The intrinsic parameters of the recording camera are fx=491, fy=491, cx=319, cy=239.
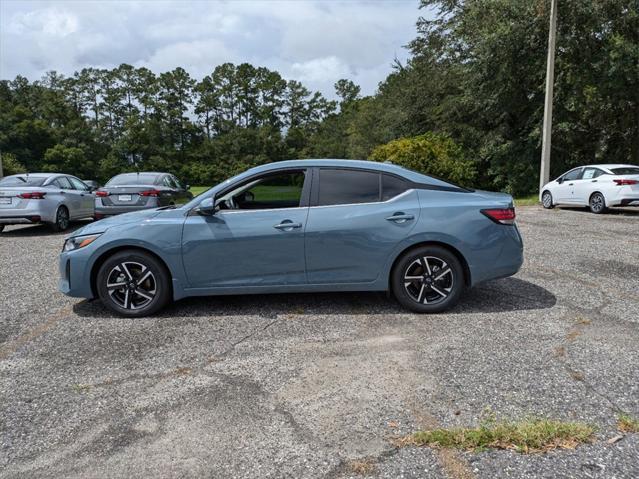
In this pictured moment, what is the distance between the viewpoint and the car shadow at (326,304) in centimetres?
506

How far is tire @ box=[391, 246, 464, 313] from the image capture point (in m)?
4.90

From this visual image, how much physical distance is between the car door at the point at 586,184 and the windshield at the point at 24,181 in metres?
14.6

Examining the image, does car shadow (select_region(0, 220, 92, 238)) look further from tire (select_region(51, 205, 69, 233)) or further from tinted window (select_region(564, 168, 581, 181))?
tinted window (select_region(564, 168, 581, 181))

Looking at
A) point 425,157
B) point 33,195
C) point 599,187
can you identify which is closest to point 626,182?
point 599,187

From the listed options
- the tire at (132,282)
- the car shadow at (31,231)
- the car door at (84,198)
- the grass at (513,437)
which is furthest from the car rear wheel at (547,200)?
the grass at (513,437)

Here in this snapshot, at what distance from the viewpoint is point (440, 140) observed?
998 inches

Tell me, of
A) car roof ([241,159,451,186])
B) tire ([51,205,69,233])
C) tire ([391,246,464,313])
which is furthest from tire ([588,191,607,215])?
tire ([51,205,69,233])

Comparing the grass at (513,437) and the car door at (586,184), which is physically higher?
the car door at (586,184)

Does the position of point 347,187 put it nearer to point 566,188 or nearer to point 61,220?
point 61,220

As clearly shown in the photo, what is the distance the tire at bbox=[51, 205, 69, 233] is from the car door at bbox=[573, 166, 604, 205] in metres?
14.1

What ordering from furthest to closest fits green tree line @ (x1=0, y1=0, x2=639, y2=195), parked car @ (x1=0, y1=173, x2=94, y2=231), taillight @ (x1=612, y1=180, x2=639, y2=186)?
green tree line @ (x1=0, y1=0, x2=639, y2=195) < taillight @ (x1=612, y1=180, x2=639, y2=186) < parked car @ (x1=0, y1=173, x2=94, y2=231)

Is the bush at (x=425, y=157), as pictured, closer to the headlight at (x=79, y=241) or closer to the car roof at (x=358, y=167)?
the car roof at (x=358, y=167)

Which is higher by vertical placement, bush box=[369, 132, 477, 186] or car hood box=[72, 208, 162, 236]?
bush box=[369, 132, 477, 186]

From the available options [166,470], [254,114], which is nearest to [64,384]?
[166,470]
